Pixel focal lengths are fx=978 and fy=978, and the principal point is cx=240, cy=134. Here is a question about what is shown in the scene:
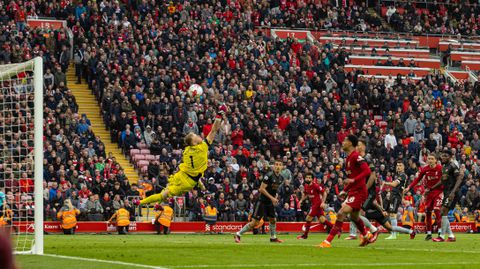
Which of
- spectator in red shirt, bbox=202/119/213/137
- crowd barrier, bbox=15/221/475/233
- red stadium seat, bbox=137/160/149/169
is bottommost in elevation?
crowd barrier, bbox=15/221/475/233

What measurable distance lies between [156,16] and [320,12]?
12.8 meters

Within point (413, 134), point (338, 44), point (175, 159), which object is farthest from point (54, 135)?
point (338, 44)

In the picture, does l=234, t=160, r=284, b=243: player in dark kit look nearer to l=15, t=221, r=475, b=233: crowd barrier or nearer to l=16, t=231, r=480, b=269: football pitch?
l=16, t=231, r=480, b=269: football pitch

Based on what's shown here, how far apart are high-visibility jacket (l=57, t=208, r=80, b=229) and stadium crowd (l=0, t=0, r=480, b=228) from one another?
0.68 metres

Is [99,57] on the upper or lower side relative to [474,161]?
upper

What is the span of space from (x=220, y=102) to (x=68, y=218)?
479 inches

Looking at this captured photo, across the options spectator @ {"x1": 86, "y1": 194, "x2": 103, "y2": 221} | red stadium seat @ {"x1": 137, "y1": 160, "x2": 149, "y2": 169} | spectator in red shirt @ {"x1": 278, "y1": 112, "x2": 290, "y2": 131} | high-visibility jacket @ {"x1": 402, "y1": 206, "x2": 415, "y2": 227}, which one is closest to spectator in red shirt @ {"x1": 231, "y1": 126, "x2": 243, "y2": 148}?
spectator in red shirt @ {"x1": 278, "y1": 112, "x2": 290, "y2": 131}

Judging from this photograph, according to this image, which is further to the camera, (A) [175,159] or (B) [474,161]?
(B) [474,161]

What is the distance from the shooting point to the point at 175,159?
128 ft

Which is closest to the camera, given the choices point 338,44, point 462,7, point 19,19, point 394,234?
point 394,234

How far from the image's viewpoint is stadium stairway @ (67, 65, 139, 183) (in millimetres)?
40094

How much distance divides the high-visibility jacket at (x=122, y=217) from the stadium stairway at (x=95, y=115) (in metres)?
5.27

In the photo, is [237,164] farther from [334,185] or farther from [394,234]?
[394,234]

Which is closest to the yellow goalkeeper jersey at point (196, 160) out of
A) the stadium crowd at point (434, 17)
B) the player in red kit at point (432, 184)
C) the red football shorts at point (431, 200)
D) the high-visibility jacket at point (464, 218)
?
the player in red kit at point (432, 184)
